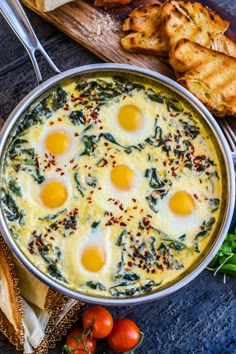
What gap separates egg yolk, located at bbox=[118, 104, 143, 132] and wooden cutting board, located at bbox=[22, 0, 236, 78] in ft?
1.68

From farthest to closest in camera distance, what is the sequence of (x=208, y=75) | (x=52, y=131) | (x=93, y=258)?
1. (x=208, y=75)
2. (x=52, y=131)
3. (x=93, y=258)

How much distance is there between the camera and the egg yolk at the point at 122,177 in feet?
11.5

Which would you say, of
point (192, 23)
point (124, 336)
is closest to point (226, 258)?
point (124, 336)

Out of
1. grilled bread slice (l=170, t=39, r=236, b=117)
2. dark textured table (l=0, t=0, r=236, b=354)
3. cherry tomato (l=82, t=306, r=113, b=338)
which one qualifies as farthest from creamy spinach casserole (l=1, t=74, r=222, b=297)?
dark textured table (l=0, t=0, r=236, b=354)

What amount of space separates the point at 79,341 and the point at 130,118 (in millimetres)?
1234

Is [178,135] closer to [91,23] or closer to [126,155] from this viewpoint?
[126,155]

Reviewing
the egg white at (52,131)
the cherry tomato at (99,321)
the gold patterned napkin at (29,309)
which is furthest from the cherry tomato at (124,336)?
the egg white at (52,131)

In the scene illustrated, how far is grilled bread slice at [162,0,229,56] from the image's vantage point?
12.8ft

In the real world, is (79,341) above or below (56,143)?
below

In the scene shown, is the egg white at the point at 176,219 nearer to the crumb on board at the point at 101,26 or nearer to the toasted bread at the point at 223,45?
the toasted bread at the point at 223,45

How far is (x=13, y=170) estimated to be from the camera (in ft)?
11.4

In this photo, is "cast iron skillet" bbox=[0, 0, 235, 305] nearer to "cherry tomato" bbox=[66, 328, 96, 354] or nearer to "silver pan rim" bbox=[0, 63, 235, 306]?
"silver pan rim" bbox=[0, 63, 235, 306]

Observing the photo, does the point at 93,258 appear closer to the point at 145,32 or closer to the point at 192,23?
the point at 145,32

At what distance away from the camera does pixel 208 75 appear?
3.87 metres
